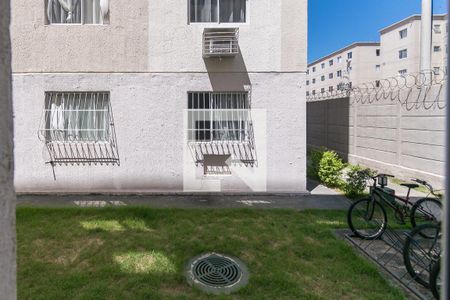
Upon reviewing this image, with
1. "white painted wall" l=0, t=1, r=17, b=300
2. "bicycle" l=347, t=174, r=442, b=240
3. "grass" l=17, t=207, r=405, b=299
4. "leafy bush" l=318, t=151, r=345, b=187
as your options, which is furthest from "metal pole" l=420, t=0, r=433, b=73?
"white painted wall" l=0, t=1, r=17, b=300

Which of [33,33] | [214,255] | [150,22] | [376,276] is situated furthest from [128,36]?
[376,276]

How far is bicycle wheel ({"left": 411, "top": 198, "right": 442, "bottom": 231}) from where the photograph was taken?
5.26 m

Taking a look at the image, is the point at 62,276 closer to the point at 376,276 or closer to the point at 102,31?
the point at 376,276

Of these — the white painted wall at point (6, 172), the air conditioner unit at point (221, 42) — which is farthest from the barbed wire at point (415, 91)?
the white painted wall at point (6, 172)

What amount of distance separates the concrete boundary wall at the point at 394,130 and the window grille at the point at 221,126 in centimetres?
403

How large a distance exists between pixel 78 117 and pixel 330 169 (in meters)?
6.46

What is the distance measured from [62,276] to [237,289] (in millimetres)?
2050

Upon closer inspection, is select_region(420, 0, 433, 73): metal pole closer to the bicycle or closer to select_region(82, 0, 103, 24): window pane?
the bicycle

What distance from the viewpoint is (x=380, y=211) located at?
507 centimetres

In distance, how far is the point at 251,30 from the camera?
7.72m

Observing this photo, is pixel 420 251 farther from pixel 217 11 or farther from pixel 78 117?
pixel 78 117

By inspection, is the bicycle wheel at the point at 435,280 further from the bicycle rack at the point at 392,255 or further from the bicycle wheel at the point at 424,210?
the bicycle wheel at the point at 424,210

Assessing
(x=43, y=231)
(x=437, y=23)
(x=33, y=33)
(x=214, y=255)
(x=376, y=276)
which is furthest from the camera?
(x=437, y=23)

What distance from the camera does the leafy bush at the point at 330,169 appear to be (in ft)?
28.1
